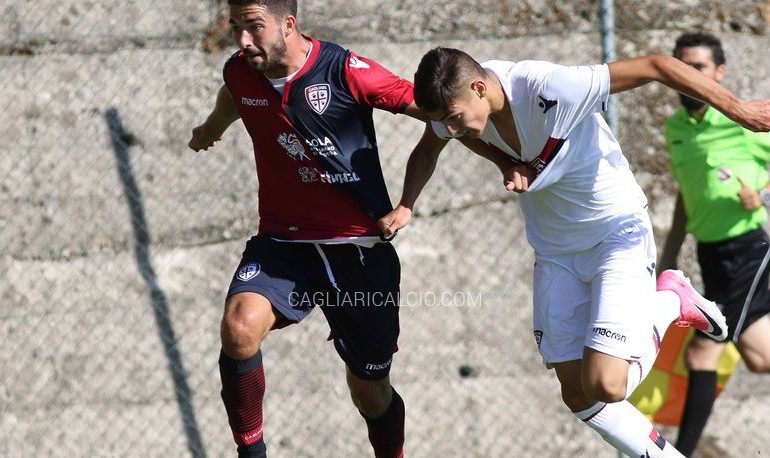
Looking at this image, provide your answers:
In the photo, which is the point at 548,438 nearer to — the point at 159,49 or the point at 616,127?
the point at 616,127

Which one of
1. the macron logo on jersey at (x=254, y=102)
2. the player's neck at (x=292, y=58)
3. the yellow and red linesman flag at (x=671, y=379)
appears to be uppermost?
the player's neck at (x=292, y=58)

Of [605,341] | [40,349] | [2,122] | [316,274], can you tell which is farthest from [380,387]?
[2,122]

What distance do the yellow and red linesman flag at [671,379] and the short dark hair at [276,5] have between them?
304 centimetres

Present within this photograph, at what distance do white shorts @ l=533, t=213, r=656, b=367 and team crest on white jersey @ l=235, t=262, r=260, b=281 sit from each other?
45.2 inches

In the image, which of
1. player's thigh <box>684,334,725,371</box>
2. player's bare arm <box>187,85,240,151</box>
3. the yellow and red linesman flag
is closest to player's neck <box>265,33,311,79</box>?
player's bare arm <box>187,85,240,151</box>

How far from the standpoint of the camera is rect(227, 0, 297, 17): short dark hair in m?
4.09

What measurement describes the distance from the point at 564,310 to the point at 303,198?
115 cm

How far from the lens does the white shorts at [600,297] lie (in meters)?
4.12

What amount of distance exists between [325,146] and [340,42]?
6.46 ft

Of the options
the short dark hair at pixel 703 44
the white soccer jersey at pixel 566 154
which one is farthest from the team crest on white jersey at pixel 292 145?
the short dark hair at pixel 703 44

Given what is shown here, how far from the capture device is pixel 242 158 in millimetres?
6098

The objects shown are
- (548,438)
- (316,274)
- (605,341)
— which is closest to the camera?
(605,341)

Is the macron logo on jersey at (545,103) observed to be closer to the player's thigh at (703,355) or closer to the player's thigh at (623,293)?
the player's thigh at (623,293)

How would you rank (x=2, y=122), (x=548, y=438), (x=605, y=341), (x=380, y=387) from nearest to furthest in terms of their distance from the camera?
(x=605, y=341), (x=380, y=387), (x=2, y=122), (x=548, y=438)
